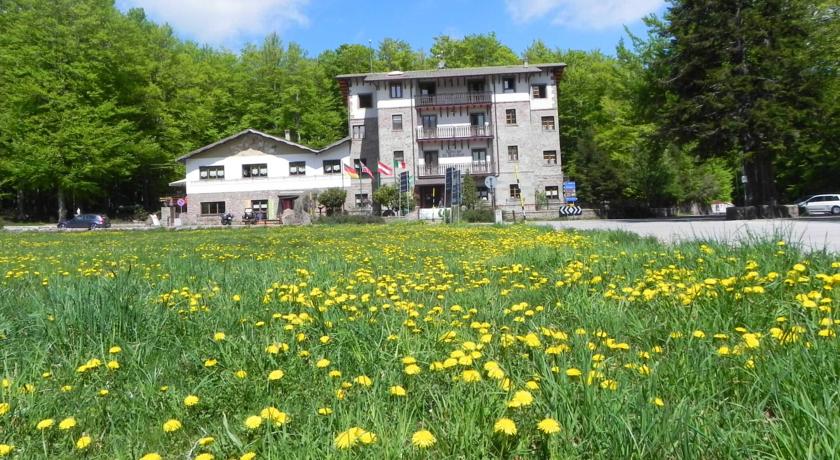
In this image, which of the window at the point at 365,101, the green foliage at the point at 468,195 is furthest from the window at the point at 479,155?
the window at the point at 365,101

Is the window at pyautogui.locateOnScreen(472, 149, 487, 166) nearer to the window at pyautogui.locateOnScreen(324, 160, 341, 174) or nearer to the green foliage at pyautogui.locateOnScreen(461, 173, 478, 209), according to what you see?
the green foliage at pyautogui.locateOnScreen(461, 173, 478, 209)

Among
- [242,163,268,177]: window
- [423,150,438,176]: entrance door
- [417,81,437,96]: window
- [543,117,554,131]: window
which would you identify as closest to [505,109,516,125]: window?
[543,117,554,131]: window

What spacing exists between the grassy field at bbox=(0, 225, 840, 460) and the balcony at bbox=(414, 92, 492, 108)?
4462 cm

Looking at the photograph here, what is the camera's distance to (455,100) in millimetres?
48312

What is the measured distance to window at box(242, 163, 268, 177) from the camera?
49656mm

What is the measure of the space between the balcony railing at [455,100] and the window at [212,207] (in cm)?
2126

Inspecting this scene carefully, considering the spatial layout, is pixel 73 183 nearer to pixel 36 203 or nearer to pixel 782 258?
pixel 36 203

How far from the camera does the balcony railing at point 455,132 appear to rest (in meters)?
47.9

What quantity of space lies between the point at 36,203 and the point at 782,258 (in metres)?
69.3

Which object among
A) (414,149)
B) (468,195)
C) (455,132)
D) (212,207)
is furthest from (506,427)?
(212,207)

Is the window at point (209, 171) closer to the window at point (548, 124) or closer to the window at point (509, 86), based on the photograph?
the window at point (509, 86)

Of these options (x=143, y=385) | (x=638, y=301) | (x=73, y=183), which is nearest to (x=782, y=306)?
(x=638, y=301)

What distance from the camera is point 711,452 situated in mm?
1786

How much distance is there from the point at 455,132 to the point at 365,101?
9.62 meters
